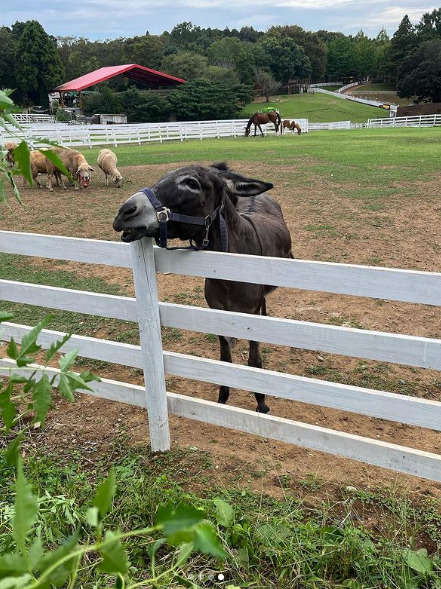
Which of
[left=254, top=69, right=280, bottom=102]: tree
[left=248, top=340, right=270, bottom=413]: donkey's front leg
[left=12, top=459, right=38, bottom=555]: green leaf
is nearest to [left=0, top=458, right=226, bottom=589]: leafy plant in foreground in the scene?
[left=12, top=459, right=38, bottom=555]: green leaf

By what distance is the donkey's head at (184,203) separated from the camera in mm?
2682

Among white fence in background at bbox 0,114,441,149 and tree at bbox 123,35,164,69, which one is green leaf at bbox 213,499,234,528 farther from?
tree at bbox 123,35,164,69

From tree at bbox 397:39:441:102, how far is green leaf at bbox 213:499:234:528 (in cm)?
7096

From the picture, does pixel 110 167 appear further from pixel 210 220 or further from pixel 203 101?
pixel 203 101

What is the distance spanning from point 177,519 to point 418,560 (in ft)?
6.68

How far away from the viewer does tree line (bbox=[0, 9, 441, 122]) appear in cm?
4766

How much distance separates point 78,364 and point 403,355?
3.35m

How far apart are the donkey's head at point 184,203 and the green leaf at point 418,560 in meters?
2.06

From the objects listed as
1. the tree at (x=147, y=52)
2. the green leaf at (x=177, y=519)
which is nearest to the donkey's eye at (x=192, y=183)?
the green leaf at (x=177, y=519)

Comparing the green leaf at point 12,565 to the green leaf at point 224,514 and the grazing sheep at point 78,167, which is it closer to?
the green leaf at point 224,514

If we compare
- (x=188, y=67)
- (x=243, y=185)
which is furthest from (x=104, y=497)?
(x=188, y=67)

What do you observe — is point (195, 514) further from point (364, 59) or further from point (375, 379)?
point (364, 59)

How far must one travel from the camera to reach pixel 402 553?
86.9 inches

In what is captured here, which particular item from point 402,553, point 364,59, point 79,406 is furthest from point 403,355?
point 364,59
